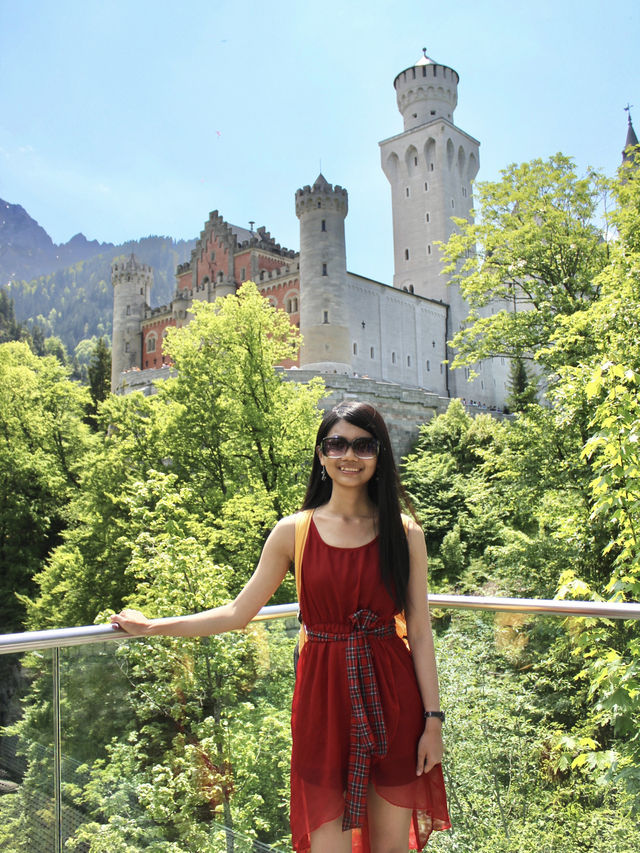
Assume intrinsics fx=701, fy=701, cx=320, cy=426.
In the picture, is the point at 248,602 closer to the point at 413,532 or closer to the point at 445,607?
the point at 413,532

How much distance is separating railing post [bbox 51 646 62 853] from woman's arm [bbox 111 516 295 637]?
30cm

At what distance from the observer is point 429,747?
84.7 inches

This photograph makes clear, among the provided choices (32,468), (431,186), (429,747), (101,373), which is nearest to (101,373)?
(101,373)

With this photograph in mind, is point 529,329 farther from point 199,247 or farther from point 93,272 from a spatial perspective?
point 93,272

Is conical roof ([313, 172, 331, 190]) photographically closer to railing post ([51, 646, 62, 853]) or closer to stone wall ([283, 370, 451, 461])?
stone wall ([283, 370, 451, 461])

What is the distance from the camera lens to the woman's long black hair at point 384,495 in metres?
2.24

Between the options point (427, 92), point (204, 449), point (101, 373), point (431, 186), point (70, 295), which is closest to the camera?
point (204, 449)

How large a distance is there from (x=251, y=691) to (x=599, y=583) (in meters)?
9.36

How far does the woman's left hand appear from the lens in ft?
7.07

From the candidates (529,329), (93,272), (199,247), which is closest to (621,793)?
(529,329)

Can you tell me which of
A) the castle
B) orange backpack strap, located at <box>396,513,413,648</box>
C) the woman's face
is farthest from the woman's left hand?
the castle

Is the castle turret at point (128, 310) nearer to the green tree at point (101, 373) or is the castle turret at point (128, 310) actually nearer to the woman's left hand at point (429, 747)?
the green tree at point (101, 373)

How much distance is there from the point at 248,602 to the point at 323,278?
114 feet

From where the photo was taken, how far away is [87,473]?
20.7m
